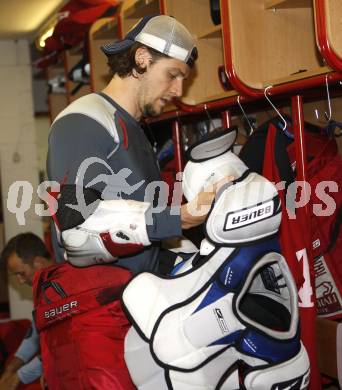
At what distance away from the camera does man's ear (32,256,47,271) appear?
10.2ft

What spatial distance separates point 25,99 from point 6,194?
2.60 feet

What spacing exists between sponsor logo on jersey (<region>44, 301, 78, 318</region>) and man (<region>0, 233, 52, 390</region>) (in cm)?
134

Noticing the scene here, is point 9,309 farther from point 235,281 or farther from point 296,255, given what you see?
point 235,281

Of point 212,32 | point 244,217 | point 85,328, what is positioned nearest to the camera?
point 244,217

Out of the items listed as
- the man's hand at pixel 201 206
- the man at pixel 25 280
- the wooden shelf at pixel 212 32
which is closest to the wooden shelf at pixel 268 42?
the wooden shelf at pixel 212 32

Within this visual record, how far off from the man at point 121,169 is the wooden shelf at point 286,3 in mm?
415

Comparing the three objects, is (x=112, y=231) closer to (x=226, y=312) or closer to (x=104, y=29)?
(x=226, y=312)

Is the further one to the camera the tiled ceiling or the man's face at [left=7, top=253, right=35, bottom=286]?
the tiled ceiling

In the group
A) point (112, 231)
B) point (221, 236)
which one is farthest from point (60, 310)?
point (221, 236)

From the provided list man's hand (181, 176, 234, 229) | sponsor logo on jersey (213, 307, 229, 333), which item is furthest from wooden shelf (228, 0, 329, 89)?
sponsor logo on jersey (213, 307, 229, 333)

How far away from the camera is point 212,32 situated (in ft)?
7.36

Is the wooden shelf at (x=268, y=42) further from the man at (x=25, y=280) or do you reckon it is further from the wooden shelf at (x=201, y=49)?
the man at (x=25, y=280)

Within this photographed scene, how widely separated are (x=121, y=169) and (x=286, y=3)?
866 millimetres

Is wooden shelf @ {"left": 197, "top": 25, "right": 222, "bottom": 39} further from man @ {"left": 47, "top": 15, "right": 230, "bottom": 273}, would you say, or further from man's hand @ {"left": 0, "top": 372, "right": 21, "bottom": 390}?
man's hand @ {"left": 0, "top": 372, "right": 21, "bottom": 390}
